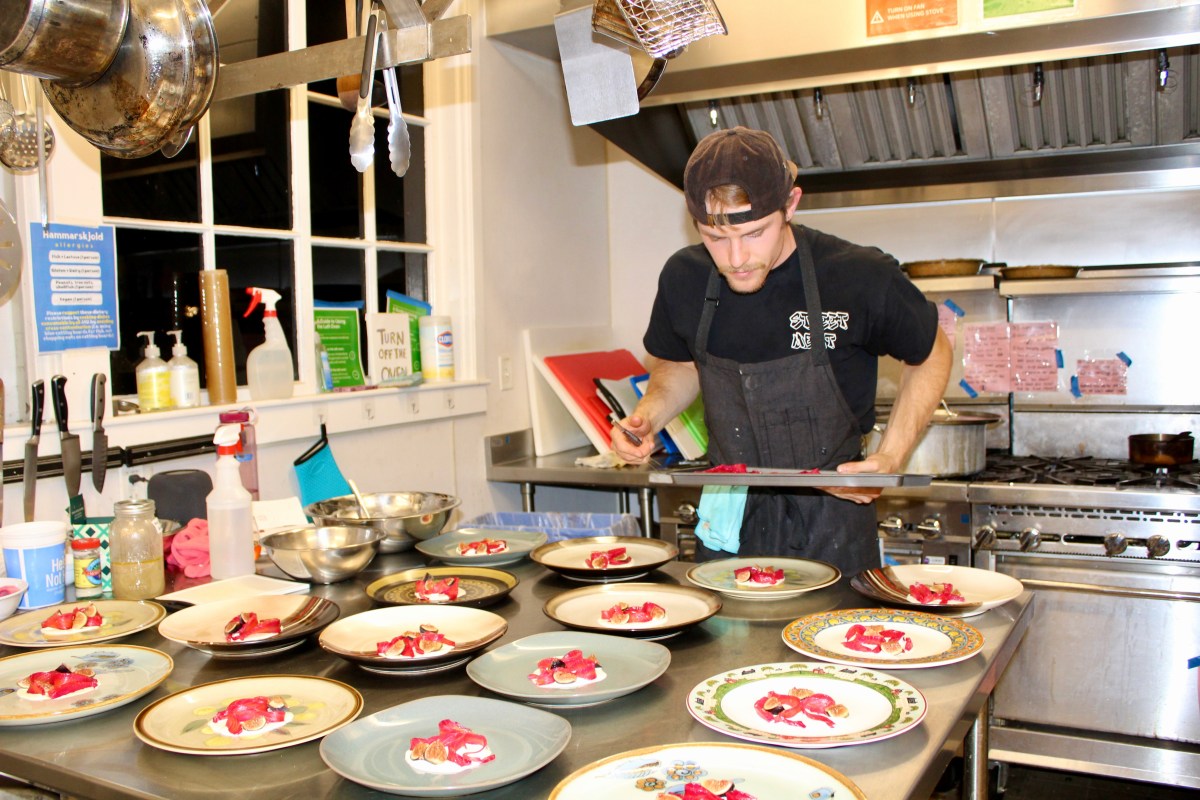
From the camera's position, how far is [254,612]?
5.53 feet

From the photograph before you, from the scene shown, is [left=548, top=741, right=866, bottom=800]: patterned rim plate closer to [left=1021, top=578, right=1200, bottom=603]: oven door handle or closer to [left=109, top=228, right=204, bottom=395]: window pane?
[left=109, top=228, right=204, bottom=395]: window pane

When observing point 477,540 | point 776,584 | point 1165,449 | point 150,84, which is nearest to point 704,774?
point 776,584

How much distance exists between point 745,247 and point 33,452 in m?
1.53

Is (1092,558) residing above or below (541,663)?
below

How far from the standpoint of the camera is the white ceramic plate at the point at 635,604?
156 cm

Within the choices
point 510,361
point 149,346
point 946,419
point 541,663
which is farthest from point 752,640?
point 510,361

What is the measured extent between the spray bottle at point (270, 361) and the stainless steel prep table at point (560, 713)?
3.59ft

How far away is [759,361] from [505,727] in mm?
1463

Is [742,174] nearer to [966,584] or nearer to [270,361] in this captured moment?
[966,584]

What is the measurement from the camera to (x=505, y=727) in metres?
1.22

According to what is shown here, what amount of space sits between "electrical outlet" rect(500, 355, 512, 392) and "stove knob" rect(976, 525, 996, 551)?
5.56 ft

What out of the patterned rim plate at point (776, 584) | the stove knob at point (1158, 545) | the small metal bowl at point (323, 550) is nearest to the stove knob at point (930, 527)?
the stove knob at point (1158, 545)

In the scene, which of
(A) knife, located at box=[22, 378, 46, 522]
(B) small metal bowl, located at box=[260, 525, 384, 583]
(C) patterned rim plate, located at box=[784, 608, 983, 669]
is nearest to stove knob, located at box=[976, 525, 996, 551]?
(C) patterned rim plate, located at box=[784, 608, 983, 669]

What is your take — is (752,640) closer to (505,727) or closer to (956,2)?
(505,727)
